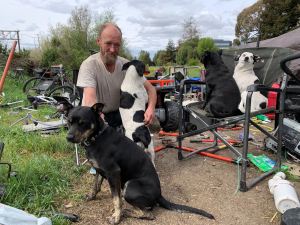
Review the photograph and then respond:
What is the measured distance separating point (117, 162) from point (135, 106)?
1.08 meters

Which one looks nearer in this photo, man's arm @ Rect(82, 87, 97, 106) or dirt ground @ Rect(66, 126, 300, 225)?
dirt ground @ Rect(66, 126, 300, 225)

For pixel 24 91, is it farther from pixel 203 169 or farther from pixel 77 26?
pixel 203 169

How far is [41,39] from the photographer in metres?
16.9

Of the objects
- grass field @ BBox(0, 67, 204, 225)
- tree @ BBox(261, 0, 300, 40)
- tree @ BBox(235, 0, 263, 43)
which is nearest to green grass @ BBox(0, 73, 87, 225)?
grass field @ BBox(0, 67, 204, 225)

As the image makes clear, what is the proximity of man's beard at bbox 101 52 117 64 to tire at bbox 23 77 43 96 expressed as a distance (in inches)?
302

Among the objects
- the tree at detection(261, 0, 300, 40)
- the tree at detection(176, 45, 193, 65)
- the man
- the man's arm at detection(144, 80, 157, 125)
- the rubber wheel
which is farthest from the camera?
the tree at detection(261, 0, 300, 40)

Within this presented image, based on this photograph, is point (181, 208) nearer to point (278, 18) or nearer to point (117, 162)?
point (117, 162)

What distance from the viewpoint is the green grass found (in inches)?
109

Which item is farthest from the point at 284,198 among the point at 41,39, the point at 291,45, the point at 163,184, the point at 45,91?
the point at 41,39

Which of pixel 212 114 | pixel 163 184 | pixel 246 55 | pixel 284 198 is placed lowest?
pixel 163 184

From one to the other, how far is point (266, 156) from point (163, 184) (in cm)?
160

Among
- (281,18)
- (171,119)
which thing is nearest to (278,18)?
(281,18)

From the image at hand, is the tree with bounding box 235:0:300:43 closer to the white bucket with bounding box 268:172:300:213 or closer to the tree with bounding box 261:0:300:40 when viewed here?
the tree with bounding box 261:0:300:40

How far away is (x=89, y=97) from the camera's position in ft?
10.4
